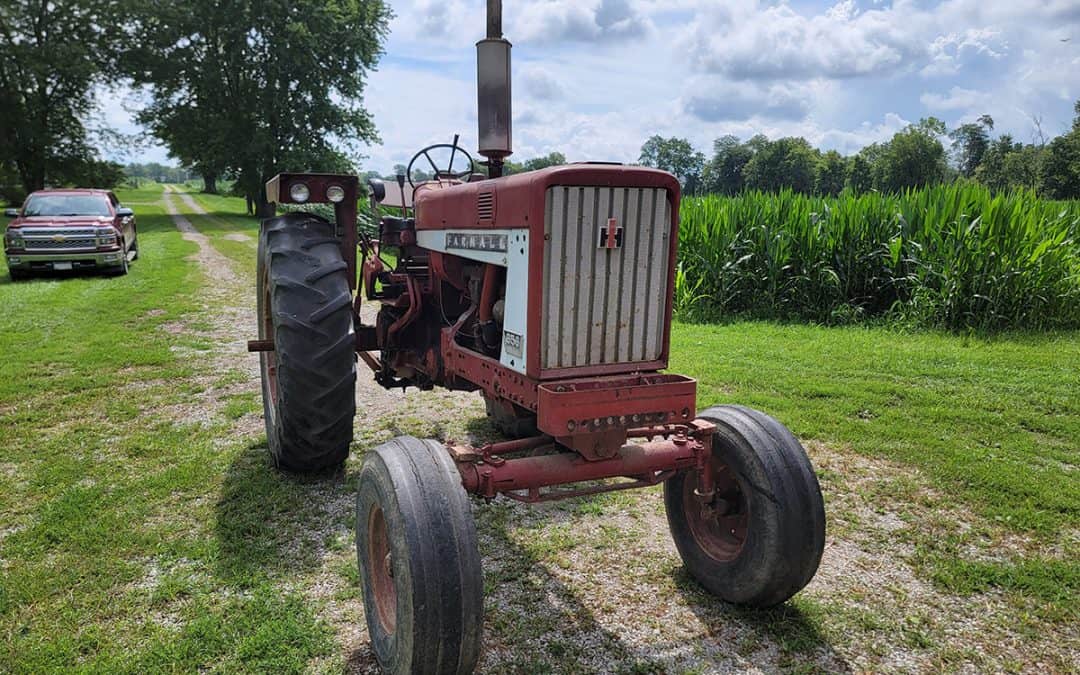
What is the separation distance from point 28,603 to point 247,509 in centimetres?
106

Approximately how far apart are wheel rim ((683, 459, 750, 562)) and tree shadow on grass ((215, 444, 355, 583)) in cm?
172

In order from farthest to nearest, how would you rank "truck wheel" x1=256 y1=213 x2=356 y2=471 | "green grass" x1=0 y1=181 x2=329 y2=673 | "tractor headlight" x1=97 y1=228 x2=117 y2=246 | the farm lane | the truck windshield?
the truck windshield, "tractor headlight" x1=97 y1=228 x2=117 y2=246, the farm lane, "truck wheel" x1=256 y1=213 x2=356 y2=471, "green grass" x1=0 y1=181 x2=329 y2=673

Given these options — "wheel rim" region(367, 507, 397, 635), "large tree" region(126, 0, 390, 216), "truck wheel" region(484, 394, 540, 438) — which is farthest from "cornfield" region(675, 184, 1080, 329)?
"large tree" region(126, 0, 390, 216)

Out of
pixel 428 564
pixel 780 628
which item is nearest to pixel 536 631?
pixel 428 564

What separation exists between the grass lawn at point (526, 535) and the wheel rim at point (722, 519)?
221 millimetres

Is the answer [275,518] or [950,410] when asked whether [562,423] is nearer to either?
[275,518]

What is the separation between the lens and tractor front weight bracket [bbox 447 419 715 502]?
2771mm

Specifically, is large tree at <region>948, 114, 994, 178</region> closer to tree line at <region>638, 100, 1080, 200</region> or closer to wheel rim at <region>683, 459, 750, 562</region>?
tree line at <region>638, 100, 1080, 200</region>

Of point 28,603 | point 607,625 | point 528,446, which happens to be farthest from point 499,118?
point 28,603

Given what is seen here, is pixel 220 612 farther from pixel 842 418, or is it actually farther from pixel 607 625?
pixel 842 418

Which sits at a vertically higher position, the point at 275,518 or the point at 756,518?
the point at 756,518

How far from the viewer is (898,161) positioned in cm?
6275

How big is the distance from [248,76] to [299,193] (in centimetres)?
3486

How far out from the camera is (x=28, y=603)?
3.02 metres
